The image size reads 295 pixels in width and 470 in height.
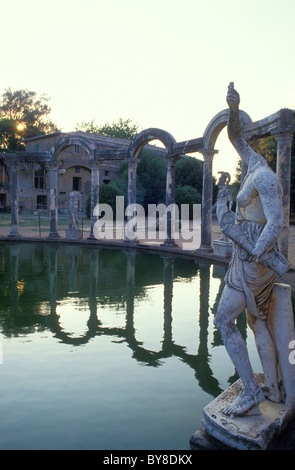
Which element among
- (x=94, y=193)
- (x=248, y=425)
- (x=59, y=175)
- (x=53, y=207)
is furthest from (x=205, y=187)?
(x=59, y=175)

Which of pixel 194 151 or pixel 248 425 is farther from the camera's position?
pixel 194 151

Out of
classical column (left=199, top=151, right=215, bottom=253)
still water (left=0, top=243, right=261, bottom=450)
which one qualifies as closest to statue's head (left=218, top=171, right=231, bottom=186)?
classical column (left=199, top=151, right=215, bottom=253)

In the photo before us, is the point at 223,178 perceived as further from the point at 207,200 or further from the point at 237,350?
the point at 237,350

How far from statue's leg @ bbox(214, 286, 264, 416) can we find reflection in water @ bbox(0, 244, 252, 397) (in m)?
1.15

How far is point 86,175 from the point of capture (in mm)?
45406

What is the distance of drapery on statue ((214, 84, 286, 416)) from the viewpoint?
134 inches

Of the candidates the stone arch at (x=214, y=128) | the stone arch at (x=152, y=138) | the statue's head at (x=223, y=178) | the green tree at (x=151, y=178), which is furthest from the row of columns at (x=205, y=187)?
the green tree at (x=151, y=178)

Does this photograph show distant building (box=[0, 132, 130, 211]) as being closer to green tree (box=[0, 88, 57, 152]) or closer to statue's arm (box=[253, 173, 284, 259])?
green tree (box=[0, 88, 57, 152])

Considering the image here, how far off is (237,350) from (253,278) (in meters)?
0.58

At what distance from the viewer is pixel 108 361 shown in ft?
17.7

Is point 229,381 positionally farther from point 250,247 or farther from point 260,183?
point 260,183
